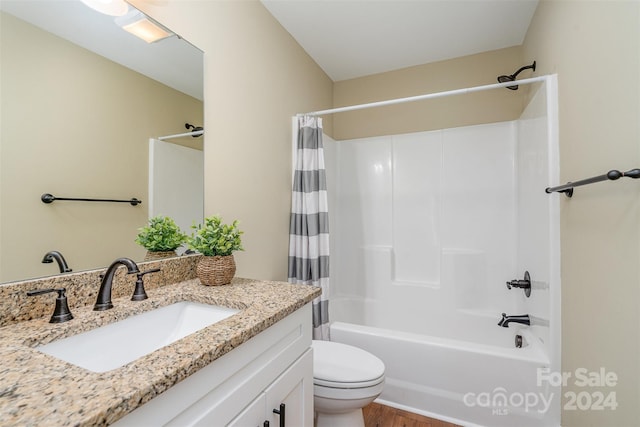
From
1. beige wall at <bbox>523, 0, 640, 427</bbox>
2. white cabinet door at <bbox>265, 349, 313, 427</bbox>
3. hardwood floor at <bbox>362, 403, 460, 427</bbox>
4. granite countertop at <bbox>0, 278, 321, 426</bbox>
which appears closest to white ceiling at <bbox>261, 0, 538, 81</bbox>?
beige wall at <bbox>523, 0, 640, 427</bbox>

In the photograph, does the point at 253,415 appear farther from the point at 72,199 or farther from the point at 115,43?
the point at 115,43

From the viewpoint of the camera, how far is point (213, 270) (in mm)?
1131

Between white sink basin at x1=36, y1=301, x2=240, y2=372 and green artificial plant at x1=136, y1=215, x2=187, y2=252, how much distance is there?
0.27 metres

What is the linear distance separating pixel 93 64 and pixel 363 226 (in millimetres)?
2165

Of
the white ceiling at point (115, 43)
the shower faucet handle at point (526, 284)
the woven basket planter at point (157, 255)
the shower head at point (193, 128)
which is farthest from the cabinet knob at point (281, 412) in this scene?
the shower faucet handle at point (526, 284)

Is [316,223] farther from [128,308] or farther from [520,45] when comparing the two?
[520,45]

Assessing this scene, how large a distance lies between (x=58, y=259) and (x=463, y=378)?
6.07 ft

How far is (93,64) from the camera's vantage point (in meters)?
0.95

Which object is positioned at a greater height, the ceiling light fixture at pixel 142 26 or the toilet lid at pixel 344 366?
the ceiling light fixture at pixel 142 26

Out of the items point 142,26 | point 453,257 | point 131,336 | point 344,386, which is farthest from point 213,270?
point 453,257

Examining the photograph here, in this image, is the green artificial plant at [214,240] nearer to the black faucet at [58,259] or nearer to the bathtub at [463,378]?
the black faucet at [58,259]

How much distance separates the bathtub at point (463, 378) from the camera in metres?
1.42

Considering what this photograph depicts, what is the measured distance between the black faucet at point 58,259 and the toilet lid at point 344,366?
1047 mm

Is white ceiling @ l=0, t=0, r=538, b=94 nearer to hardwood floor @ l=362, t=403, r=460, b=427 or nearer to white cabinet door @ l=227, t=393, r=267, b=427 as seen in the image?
white cabinet door @ l=227, t=393, r=267, b=427
